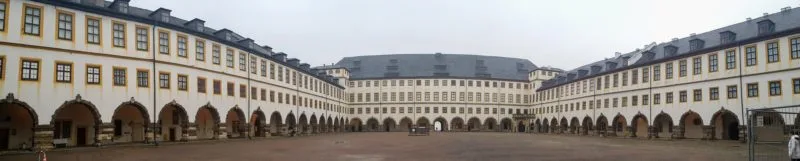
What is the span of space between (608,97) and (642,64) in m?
7.47

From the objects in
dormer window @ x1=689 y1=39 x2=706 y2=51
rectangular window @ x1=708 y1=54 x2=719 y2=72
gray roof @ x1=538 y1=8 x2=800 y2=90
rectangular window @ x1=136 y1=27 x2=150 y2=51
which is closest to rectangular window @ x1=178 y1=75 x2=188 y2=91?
rectangular window @ x1=136 y1=27 x2=150 y2=51

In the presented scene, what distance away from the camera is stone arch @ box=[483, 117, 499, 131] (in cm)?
8927

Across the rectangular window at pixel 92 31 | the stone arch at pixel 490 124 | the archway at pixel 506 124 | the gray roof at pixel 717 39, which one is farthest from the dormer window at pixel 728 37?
the archway at pixel 506 124

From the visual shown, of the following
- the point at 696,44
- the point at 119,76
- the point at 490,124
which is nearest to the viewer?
the point at 119,76

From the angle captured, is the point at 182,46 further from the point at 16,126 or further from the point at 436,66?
the point at 436,66

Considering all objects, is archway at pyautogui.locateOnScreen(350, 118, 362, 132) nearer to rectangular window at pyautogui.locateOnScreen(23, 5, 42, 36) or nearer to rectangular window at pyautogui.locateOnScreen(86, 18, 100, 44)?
rectangular window at pyautogui.locateOnScreen(86, 18, 100, 44)

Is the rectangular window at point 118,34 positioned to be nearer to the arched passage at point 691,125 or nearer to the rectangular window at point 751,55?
the rectangular window at point 751,55

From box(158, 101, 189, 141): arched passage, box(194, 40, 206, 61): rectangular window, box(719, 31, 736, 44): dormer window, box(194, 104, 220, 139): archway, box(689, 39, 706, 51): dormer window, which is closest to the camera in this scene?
box(158, 101, 189, 141): arched passage

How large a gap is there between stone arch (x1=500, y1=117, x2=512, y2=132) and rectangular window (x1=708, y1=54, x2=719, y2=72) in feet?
158

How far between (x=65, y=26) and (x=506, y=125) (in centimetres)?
7234

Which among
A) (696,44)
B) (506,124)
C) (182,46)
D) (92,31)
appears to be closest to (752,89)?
(696,44)

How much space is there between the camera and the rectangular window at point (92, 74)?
97.9ft

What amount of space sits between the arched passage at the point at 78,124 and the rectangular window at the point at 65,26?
3123 millimetres

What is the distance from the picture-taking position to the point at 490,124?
91562 millimetres
